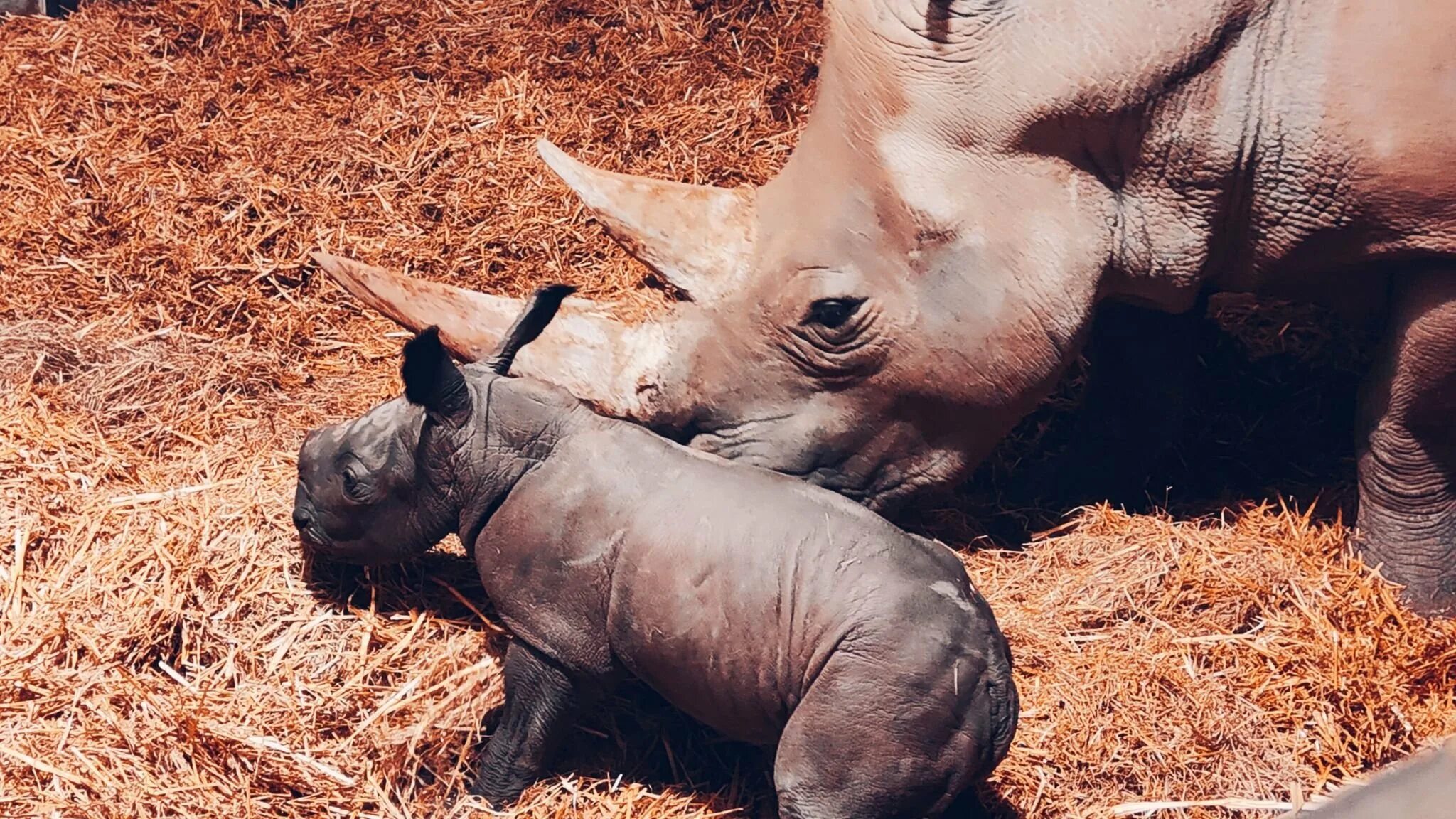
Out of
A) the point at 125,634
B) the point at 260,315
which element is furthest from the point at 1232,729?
the point at 260,315

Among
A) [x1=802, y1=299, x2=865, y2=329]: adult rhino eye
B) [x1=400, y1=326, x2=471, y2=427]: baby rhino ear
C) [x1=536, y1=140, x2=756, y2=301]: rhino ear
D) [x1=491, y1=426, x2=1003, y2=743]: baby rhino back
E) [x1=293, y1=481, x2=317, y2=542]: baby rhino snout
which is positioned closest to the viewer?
[x1=491, y1=426, x2=1003, y2=743]: baby rhino back

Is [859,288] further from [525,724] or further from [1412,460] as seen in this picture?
[1412,460]

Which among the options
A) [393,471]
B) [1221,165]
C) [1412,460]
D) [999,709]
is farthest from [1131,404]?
[393,471]

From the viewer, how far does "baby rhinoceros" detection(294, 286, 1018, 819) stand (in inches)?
123

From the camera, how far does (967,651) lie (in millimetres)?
3166

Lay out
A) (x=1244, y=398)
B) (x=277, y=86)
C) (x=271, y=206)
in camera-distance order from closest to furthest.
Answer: (x=1244, y=398) → (x=271, y=206) → (x=277, y=86)

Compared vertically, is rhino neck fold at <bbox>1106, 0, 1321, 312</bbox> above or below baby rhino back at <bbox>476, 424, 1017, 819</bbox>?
above

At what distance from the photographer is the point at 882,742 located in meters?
3.10

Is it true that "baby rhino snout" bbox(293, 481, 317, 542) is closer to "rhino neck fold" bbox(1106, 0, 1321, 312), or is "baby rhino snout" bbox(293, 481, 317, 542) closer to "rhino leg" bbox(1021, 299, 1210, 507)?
Answer: "rhino neck fold" bbox(1106, 0, 1321, 312)

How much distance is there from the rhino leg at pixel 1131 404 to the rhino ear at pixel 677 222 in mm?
1332

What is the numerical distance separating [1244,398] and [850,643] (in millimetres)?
2463

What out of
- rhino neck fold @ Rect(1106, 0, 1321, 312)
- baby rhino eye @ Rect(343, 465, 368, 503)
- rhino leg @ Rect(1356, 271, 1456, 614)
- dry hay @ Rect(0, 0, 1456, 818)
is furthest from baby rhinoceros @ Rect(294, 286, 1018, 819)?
rhino leg @ Rect(1356, 271, 1456, 614)

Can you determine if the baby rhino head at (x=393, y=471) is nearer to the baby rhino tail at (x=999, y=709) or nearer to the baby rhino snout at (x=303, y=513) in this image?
the baby rhino snout at (x=303, y=513)

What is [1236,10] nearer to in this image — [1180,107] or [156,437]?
[1180,107]
